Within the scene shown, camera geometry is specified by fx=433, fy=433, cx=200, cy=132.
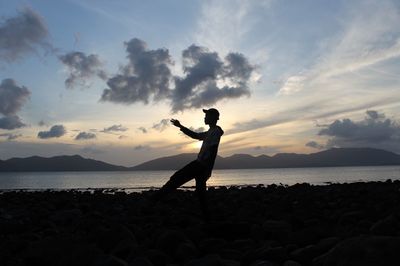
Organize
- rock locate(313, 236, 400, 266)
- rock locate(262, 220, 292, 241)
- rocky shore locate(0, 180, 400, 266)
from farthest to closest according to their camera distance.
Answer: rock locate(262, 220, 292, 241) → rocky shore locate(0, 180, 400, 266) → rock locate(313, 236, 400, 266)

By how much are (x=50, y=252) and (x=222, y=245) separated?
8.28ft

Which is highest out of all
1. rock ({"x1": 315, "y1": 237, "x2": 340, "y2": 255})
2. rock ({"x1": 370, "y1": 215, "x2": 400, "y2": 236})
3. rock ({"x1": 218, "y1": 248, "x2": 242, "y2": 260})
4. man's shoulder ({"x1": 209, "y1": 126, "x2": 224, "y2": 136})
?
man's shoulder ({"x1": 209, "y1": 126, "x2": 224, "y2": 136})

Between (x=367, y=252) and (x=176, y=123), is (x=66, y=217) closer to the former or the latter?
(x=176, y=123)

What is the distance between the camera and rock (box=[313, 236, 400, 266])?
3.99m

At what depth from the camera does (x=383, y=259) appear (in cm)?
399

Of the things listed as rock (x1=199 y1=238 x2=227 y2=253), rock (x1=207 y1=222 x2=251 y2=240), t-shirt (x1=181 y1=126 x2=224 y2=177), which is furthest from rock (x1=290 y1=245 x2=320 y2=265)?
t-shirt (x1=181 y1=126 x2=224 y2=177)

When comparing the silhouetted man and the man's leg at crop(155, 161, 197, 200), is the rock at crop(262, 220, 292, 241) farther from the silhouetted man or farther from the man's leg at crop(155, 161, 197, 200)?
the man's leg at crop(155, 161, 197, 200)

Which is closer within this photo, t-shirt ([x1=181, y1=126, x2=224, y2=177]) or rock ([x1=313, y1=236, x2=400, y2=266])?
rock ([x1=313, y1=236, x2=400, y2=266])

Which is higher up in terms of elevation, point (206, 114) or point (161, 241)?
point (206, 114)

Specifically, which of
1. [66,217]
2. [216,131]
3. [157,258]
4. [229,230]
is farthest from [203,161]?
[66,217]

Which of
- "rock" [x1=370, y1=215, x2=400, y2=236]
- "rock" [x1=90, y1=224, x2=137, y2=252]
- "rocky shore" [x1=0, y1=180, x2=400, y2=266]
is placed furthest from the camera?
"rock" [x1=90, y1=224, x2=137, y2=252]

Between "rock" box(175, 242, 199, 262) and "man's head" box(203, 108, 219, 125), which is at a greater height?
"man's head" box(203, 108, 219, 125)

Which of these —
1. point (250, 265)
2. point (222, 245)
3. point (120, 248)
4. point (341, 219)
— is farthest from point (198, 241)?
point (341, 219)

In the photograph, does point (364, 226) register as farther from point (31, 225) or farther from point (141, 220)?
point (31, 225)
